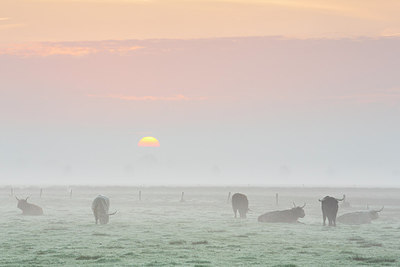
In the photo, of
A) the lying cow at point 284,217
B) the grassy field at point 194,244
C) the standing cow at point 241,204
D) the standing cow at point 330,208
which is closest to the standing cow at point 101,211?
the grassy field at point 194,244

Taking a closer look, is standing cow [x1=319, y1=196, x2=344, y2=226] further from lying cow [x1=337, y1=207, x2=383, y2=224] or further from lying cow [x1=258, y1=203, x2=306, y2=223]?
lying cow [x1=337, y1=207, x2=383, y2=224]

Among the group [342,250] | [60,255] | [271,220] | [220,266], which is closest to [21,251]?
[60,255]

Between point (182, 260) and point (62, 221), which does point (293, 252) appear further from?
point (62, 221)

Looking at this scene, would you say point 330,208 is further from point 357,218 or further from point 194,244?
point 194,244

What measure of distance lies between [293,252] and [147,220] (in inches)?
868

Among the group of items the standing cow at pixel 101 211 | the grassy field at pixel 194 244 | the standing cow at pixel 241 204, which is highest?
the standing cow at pixel 241 204

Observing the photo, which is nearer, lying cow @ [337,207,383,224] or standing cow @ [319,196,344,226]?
standing cow @ [319,196,344,226]

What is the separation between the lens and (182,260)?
85.2 feet

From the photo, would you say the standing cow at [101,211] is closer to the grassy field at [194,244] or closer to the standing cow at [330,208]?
the grassy field at [194,244]

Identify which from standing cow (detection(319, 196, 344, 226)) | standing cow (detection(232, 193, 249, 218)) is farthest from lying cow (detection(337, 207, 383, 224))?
standing cow (detection(232, 193, 249, 218))

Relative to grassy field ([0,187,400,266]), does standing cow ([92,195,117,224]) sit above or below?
above

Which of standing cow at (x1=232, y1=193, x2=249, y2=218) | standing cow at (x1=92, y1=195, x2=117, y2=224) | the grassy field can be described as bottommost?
the grassy field

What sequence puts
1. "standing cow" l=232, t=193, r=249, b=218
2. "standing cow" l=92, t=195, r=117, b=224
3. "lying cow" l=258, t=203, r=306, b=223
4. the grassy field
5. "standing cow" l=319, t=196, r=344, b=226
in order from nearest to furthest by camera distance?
1. the grassy field
2. "standing cow" l=319, t=196, r=344, b=226
3. "standing cow" l=92, t=195, r=117, b=224
4. "lying cow" l=258, t=203, r=306, b=223
5. "standing cow" l=232, t=193, r=249, b=218

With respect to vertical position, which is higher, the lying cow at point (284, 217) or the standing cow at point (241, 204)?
the standing cow at point (241, 204)
